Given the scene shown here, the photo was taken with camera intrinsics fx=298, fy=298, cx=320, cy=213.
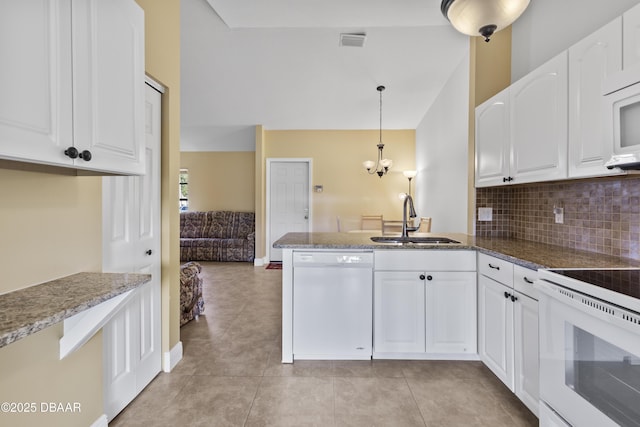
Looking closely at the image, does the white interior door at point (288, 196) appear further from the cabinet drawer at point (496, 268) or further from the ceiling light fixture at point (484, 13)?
the ceiling light fixture at point (484, 13)

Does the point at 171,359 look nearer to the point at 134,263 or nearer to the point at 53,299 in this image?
the point at 134,263

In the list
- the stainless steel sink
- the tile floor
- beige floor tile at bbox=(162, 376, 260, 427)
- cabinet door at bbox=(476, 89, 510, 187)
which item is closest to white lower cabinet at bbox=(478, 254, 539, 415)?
the tile floor

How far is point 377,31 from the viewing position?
11.3 ft

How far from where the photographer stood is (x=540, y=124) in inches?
77.3

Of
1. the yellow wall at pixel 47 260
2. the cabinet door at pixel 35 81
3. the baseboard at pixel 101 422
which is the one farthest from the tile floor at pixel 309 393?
the cabinet door at pixel 35 81

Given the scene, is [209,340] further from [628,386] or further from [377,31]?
Answer: [377,31]

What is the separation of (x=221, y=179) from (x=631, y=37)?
649 cm

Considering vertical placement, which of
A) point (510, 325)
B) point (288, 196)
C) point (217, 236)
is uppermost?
point (288, 196)

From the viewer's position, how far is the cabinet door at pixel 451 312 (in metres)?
2.18

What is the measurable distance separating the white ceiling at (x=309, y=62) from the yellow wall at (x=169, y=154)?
116 cm

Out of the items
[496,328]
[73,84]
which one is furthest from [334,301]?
[73,84]

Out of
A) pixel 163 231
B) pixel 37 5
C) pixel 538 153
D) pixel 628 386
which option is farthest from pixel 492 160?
pixel 37 5

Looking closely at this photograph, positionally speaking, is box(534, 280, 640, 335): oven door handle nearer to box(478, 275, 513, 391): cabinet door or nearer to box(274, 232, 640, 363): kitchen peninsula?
box(478, 275, 513, 391): cabinet door

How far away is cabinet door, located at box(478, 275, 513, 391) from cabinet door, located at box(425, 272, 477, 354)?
0.19 ft
